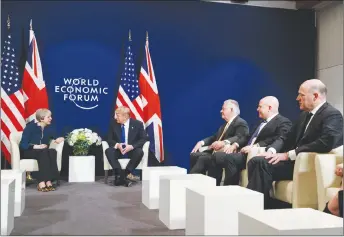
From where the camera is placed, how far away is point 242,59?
795 centimetres

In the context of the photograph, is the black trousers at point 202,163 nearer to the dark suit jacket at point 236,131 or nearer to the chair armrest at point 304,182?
the dark suit jacket at point 236,131

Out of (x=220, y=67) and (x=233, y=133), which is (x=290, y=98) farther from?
(x=233, y=133)

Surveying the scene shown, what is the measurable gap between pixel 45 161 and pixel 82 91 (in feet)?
6.47

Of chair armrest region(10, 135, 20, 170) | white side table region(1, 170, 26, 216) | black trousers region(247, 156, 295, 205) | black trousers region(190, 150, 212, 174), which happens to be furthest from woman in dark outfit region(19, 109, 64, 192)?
black trousers region(247, 156, 295, 205)

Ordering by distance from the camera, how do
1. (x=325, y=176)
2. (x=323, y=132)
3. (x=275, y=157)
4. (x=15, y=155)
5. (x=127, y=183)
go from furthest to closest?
(x=127, y=183)
(x=15, y=155)
(x=275, y=157)
(x=323, y=132)
(x=325, y=176)

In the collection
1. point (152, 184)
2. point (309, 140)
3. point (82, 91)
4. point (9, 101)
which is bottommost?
point (152, 184)

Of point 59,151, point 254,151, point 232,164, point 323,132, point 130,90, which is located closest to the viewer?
point 323,132

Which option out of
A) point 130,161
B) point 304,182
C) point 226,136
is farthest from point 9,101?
point 304,182

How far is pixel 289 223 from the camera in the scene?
5.99 ft

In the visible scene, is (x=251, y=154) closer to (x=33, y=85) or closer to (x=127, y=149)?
(x=127, y=149)

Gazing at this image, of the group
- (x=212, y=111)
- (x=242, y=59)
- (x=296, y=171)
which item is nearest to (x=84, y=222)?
(x=296, y=171)

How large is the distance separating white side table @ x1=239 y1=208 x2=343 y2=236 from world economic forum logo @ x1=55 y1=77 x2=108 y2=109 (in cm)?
546

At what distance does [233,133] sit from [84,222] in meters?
2.16

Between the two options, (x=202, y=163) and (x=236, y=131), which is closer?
(x=202, y=163)
